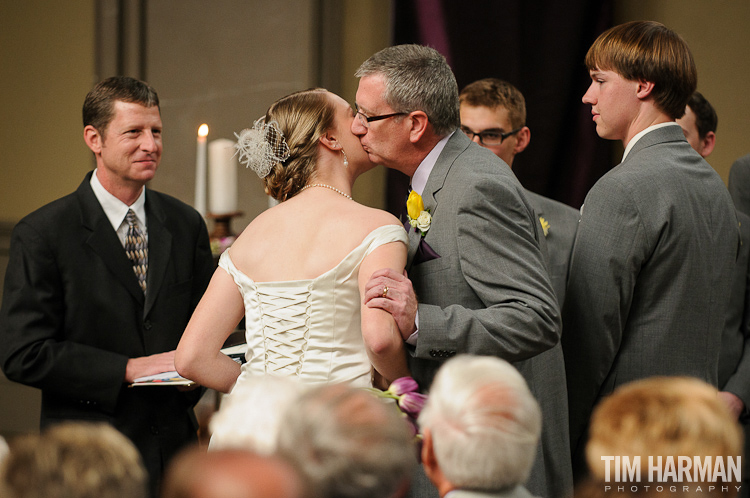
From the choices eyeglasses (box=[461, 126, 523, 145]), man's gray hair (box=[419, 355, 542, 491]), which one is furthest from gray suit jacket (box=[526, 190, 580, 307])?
man's gray hair (box=[419, 355, 542, 491])

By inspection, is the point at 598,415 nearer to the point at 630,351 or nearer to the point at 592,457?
the point at 592,457

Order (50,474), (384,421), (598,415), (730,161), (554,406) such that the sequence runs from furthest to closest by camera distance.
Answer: (730,161)
(554,406)
(598,415)
(384,421)
(50,474)

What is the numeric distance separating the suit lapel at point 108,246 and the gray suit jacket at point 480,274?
1098 mm

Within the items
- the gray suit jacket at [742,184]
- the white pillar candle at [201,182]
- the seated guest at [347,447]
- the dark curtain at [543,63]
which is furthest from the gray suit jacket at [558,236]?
the seated guest at [347,447]

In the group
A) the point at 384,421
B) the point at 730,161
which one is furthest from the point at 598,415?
the point at 730,161

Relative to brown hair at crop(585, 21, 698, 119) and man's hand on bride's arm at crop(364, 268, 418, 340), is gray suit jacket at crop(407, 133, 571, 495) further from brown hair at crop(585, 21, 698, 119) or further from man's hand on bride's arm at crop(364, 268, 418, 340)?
brown hair at crop(585, 21, 698, 119)

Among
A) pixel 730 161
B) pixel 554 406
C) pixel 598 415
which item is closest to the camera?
pixel 598 415

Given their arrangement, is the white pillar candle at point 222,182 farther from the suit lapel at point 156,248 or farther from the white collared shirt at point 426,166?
the white collared shirt at point 426,166

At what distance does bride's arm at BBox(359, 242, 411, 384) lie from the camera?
1.89 metres

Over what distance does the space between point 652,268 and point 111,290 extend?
5.83 ft

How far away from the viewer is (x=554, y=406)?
7.42 ft

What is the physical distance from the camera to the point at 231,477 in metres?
0.95

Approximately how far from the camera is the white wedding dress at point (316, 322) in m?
2.02

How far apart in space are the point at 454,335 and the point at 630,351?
66cm
